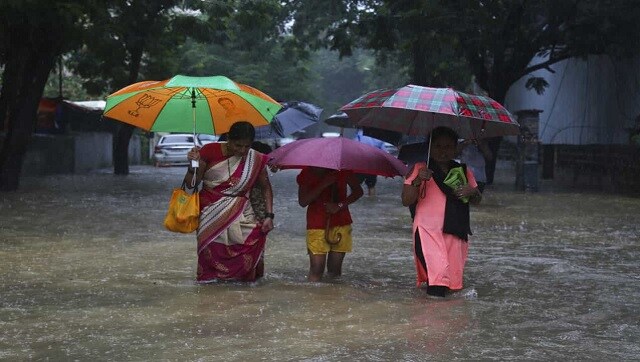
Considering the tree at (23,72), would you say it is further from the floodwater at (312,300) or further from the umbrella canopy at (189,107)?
the umbrella canopy at (189,107)

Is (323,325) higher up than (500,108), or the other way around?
(500,108)

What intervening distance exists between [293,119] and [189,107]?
5.86ft

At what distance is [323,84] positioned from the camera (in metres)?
91.4

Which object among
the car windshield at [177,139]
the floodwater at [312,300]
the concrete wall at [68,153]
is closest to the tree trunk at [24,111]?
the floodwater at [312,300]

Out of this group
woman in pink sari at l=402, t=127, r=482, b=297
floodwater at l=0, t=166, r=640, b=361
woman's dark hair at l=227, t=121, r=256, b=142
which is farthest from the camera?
woman's dark hair at l=227, t=121, r=256, b=142

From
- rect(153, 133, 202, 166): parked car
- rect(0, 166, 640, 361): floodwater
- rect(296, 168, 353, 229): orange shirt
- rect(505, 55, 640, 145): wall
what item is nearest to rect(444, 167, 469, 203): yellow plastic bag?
rect(0, 166, 640, 361): floodwater

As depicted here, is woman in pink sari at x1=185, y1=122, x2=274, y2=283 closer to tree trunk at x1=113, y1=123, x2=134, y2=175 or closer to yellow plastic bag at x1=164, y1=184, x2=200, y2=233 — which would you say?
yellow plastic bag at x1=164, y1=184, x2=200, y2=233

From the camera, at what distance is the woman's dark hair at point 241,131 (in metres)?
8.81

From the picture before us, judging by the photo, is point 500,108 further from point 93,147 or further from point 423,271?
point 93,147

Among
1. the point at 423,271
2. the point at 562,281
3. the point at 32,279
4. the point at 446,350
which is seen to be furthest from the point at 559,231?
the point at 446,350

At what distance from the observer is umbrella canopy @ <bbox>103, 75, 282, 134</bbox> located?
8.95 metres

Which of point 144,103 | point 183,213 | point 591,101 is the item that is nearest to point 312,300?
point 183,213

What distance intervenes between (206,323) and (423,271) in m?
2.07

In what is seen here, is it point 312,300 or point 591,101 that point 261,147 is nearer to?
point 312,300
